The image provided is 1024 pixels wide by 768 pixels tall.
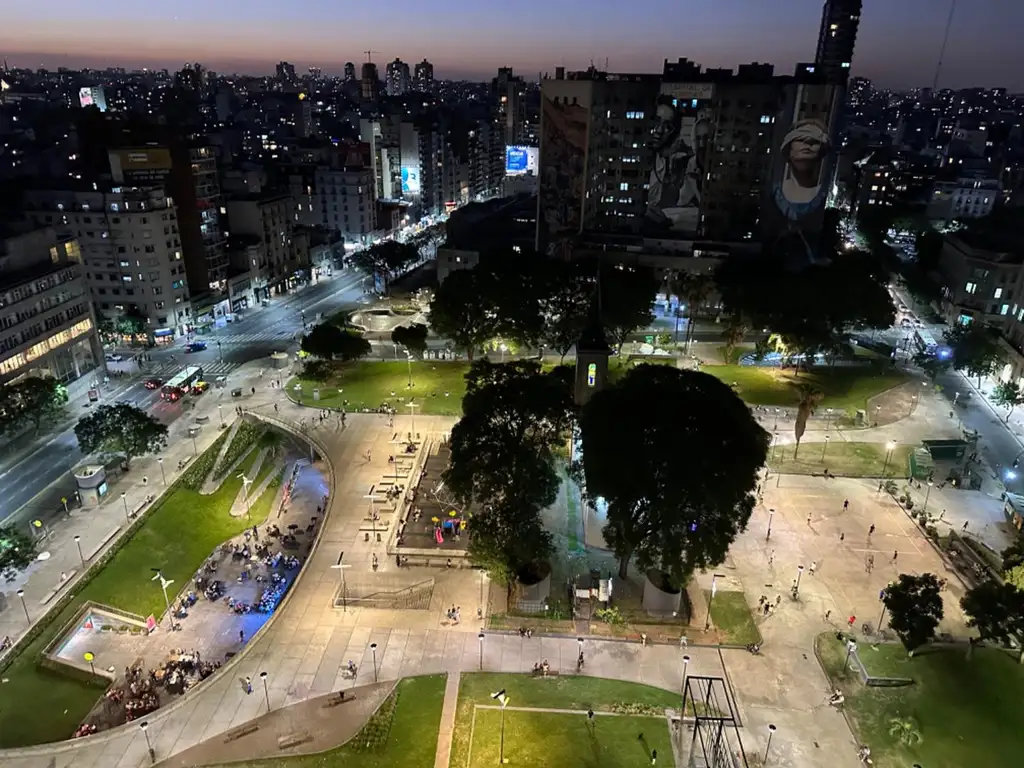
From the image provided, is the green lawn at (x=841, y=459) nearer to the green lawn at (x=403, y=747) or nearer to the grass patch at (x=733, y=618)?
the grass patch at (x=733, y=618)

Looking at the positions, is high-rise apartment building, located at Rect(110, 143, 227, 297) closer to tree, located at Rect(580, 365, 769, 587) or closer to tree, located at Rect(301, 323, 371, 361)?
tree, located at Rect(301, 323, 371, 361)

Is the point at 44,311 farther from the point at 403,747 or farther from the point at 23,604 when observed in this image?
the point at 403,747

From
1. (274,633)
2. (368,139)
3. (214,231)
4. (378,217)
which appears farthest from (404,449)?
(368,139)

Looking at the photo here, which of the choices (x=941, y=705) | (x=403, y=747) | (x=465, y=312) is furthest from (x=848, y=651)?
(x=465, y=312)

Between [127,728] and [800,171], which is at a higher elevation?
[800,171]

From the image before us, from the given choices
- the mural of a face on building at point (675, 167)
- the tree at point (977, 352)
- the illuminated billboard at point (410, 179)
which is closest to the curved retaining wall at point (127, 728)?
the tree at point (977, 352)
